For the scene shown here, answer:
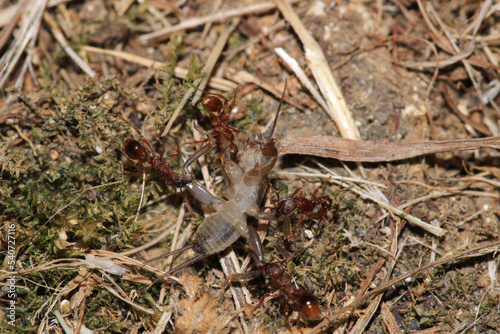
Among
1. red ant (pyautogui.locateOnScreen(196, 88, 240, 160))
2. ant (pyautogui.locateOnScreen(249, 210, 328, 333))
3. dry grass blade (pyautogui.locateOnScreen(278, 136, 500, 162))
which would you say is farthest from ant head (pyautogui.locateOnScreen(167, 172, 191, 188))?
dry grass blade (pyautogui.locateOnScreen(278, 136, 500, 162))

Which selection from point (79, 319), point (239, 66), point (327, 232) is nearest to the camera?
point (79, 319)

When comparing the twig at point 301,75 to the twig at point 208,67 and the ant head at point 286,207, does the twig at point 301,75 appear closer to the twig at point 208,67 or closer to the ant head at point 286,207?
the twig at point 208,67

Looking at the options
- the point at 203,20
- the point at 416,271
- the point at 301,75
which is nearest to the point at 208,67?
the point at 203,20

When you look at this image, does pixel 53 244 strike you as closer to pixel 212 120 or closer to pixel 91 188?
pixel 91 188

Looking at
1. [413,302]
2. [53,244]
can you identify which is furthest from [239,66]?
[413,302]

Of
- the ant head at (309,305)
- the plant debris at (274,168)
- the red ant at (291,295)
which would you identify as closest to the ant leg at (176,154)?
the plant debris at (274,168)
